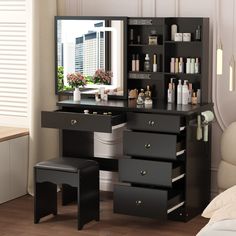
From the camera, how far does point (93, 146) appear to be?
5887 mm

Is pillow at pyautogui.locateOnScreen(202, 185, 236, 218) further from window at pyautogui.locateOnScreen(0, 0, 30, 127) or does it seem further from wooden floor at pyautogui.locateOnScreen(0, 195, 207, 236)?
window at pyautogui.locateOnScreen(0, 0, 30, 127)

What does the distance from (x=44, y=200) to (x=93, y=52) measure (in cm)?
122

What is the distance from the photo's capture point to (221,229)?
3666 mm

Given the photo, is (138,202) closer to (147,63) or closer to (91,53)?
(147,63)

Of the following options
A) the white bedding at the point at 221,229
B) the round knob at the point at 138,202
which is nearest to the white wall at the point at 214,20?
the round knob at the point at 138,202

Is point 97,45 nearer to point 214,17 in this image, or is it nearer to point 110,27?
point 110,27

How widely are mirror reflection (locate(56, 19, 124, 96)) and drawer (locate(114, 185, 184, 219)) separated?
87 centimetres

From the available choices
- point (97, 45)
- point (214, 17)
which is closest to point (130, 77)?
point (97, 45)

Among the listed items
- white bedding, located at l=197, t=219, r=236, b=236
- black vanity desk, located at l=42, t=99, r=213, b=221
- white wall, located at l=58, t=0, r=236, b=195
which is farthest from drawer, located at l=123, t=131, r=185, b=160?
white bedding, located at l=197, t=219, r=236, b=236

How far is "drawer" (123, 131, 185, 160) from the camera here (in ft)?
16.5

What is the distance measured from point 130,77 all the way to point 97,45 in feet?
1.16

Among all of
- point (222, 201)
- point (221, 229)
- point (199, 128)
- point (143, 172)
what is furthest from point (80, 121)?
point (221, 229)

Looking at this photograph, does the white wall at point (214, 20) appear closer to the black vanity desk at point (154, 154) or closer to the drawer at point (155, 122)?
the black vanity desk at point (154, 154)

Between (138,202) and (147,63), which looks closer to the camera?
(138,202)
